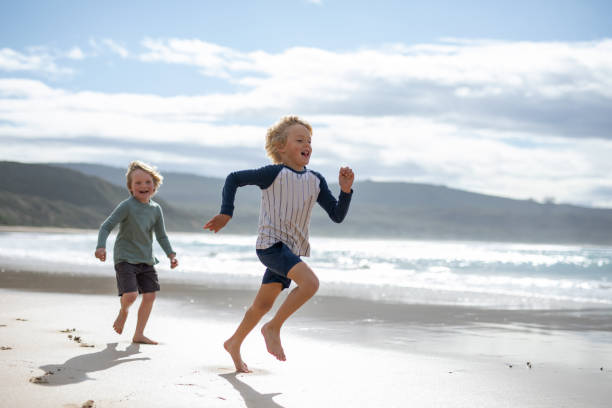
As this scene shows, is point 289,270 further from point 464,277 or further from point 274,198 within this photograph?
point 464,277

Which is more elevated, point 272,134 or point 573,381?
point 272,134

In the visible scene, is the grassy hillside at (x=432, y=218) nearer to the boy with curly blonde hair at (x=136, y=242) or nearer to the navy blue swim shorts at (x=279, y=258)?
the boy with curly blonde hair at (x=136, y=242)

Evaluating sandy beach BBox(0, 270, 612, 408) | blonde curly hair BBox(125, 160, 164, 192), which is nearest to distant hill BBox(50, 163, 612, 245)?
sandy beach BBox(0, 270, 612, 408)

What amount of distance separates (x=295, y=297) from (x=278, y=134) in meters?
1.04

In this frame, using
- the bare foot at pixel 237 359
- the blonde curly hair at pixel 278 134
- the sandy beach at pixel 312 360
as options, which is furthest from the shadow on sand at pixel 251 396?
the blonde curly hair at pixel 278 134

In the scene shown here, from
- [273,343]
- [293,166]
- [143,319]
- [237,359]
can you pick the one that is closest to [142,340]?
[143,319]

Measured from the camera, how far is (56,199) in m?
81.7

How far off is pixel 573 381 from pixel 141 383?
259 cm

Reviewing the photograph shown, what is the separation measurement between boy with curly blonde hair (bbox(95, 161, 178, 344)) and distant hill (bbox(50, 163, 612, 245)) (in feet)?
281

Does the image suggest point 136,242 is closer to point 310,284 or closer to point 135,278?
point 135,278

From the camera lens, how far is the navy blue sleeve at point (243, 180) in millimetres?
4184

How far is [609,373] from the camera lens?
4.83 meters

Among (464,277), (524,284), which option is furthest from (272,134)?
(464,277)

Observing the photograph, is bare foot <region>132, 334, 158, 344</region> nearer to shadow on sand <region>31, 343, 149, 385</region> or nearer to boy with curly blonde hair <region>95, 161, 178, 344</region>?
boy with curly blonde hair <region>95, 161, 178, 344</region>
